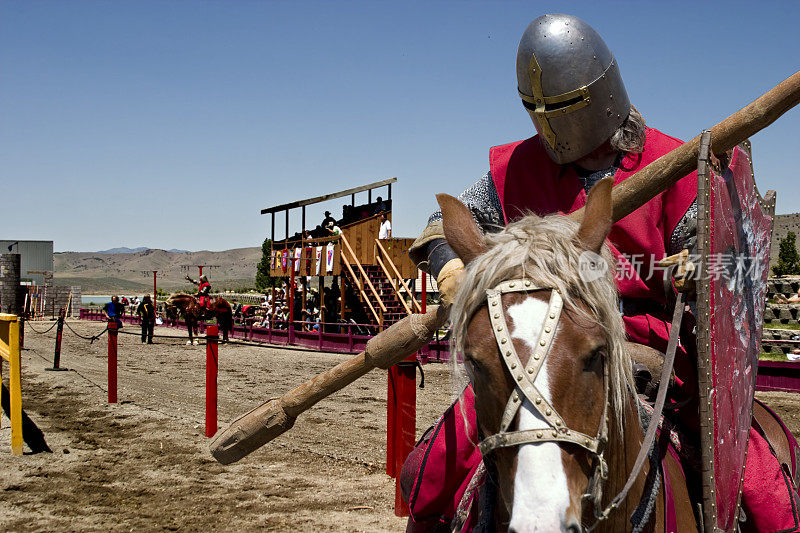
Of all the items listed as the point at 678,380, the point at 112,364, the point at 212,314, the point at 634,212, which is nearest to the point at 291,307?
the point at 212,314

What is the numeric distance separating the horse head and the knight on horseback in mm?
450

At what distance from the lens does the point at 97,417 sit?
877 cm

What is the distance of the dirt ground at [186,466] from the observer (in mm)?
5141

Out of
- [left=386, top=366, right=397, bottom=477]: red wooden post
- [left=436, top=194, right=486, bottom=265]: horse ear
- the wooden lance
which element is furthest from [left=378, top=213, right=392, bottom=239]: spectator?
[left=436, top=194, right=486, bottom=265]: horse ear

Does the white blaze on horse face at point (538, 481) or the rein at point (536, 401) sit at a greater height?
the rein at point (536, 401)

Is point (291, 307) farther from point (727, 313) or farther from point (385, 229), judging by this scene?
point (727, 313)

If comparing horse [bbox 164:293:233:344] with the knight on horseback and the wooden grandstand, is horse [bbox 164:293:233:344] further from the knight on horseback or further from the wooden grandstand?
the knight on horseback

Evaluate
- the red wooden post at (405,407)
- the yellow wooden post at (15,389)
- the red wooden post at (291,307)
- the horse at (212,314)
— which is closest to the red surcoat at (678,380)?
the red wooden post at (405,407)

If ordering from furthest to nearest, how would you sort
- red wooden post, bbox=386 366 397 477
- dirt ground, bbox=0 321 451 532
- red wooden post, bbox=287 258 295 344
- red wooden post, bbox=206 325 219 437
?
1. red wooden post, bbox=287 258 295 344
2. red wooden post, bbox=206 325 219 437
3. red wooden post, bbox=386 366 397 477
4. dirt ground, bbox=0 321 451 532

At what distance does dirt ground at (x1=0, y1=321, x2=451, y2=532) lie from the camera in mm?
5137

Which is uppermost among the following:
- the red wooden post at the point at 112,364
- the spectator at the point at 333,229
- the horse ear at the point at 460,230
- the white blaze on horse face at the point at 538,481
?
the spectator at the point at 333,229

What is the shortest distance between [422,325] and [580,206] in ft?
2.69

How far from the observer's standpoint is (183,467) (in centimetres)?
648

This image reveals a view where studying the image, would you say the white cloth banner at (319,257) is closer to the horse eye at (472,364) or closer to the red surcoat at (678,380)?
the red surcoat at (678,380)
